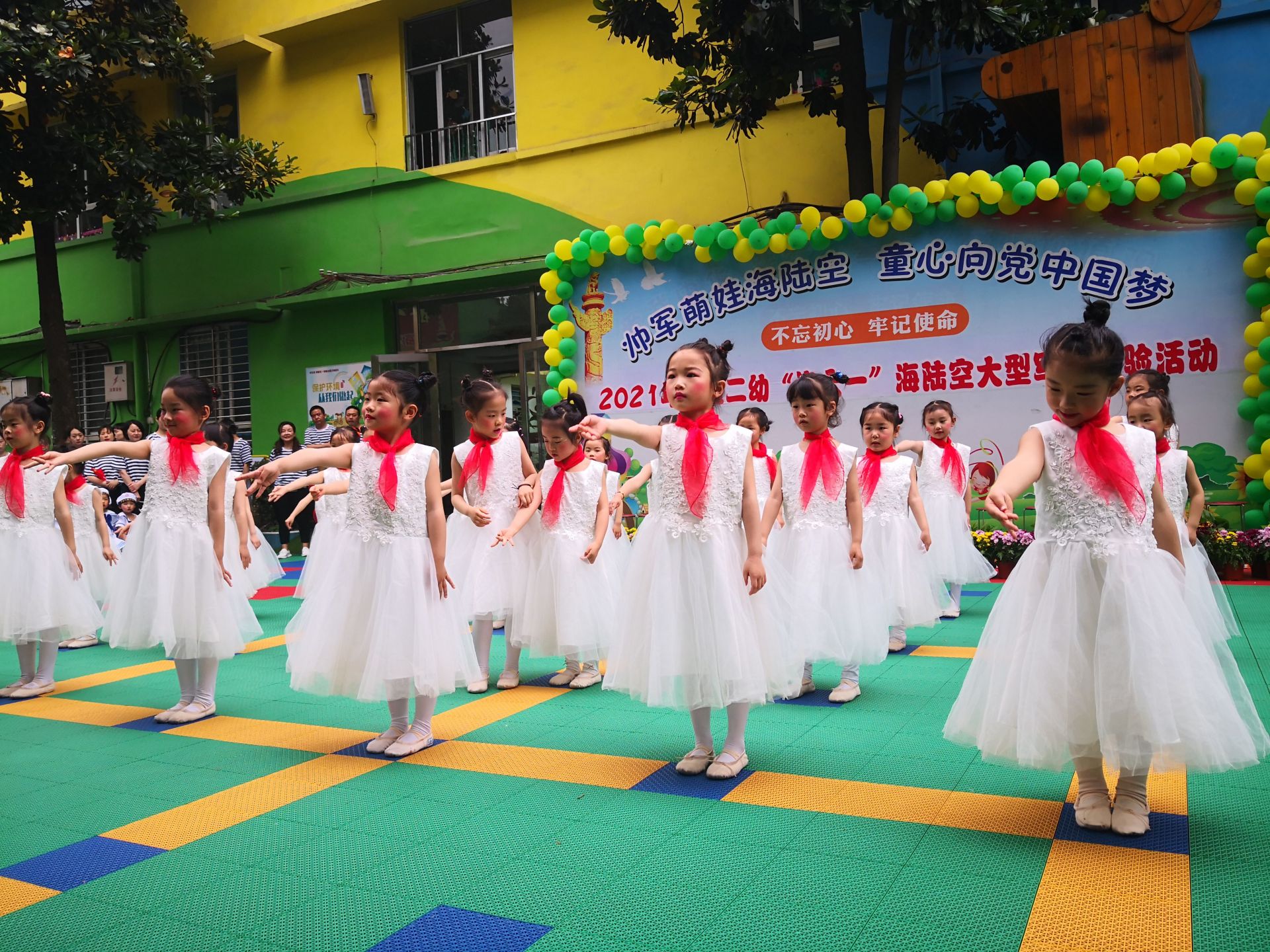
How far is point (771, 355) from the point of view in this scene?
10812mm

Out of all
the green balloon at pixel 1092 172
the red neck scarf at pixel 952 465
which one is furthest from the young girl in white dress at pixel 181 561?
the green balloon at pixel 1092 172

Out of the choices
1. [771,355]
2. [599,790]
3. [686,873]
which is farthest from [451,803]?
[771,355]

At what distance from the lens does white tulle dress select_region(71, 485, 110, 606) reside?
25.8 ft

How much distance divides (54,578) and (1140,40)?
32.8ft

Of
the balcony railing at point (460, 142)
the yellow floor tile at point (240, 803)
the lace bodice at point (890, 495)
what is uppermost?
the balcony railing at point (460, 142)

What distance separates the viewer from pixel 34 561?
564 cm

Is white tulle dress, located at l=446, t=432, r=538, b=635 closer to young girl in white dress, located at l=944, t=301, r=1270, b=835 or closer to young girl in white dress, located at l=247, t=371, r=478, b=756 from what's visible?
young girl in white dress, located at l=247, t=371, r=478, b=756

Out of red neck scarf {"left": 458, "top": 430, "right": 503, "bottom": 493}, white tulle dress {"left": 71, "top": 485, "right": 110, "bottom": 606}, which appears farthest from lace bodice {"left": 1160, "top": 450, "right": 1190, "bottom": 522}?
white tulle dress {"left": 71, "top": 485, "right": 110, "bottom": 606}

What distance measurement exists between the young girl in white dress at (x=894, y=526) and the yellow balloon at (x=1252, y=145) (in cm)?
499

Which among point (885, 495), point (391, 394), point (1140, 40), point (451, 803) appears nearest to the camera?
point (451, 803)

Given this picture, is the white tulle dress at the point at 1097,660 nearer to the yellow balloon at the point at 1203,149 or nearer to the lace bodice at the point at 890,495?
the lace bodice at the point at 890,495

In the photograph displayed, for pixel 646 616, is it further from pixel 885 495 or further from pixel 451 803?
pixel 885 495

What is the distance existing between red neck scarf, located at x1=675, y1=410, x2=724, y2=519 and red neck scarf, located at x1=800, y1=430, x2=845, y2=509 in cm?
151

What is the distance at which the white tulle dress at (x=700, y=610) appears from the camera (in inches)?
143
